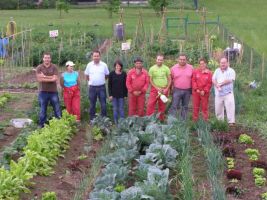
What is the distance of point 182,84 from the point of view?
10727 millimetres

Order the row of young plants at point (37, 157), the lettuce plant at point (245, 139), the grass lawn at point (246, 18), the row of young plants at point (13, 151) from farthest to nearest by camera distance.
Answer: the grass lawn at point (246, 18) → the lettuce plant at point (245, 139) → the row of young plants at point (13, 151) → the row of young plants at point (37, 157)

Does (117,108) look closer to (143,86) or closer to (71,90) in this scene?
(143,86)

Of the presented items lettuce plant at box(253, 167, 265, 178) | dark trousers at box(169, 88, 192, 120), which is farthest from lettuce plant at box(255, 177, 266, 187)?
dark trousers at box(169, 88, 192, 120)

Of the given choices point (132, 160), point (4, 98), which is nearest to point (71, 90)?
point (4, 98)

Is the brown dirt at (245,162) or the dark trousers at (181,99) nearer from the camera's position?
the brown dirt at (245,162)

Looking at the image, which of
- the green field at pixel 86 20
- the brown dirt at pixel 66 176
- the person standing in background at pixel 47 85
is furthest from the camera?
the green field at pixel 86 20

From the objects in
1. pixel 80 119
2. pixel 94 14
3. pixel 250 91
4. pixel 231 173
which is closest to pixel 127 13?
pixel 94 14

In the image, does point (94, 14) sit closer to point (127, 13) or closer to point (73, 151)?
point (127, 13)

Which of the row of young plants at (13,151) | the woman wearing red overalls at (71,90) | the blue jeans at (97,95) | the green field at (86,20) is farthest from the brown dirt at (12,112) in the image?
the green field at (86,20)

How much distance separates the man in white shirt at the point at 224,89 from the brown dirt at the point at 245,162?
0.40 m

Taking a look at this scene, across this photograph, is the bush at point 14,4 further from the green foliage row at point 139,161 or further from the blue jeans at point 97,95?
the green foliage row at point 139,161

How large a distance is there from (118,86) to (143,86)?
461 mm

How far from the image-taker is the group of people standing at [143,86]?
1065 centimetres

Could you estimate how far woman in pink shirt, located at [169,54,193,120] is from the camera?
10.7 meters
